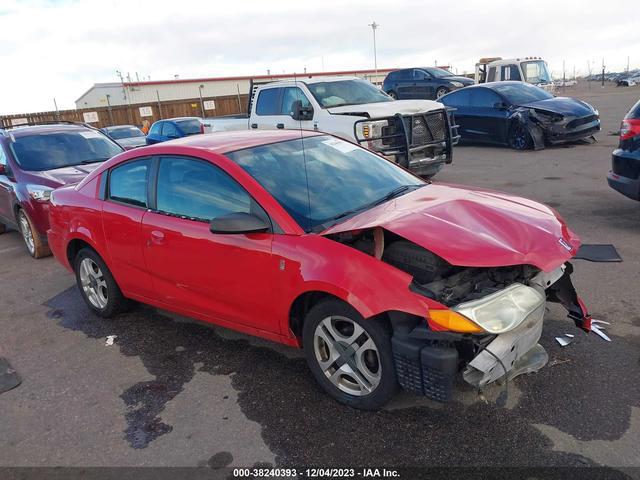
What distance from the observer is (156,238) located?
3996mm

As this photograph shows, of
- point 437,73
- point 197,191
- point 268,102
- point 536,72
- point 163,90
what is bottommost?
point 197,191

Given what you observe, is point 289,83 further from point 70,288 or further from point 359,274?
point 359,274

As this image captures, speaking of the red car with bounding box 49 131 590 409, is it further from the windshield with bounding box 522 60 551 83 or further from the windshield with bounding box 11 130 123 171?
the windshield with bounding box 522 60 551 83

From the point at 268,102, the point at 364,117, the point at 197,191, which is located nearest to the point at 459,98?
the point at 268,102

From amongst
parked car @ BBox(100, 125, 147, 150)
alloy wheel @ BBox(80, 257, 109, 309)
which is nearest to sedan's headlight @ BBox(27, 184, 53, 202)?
alloy wheel @ BBox(80, 257, 109, 309)

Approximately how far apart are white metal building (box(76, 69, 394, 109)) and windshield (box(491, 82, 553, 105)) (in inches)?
1249

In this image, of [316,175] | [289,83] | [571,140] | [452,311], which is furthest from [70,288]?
[571,140]

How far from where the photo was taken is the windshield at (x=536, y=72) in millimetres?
20672

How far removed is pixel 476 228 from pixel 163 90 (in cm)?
4702

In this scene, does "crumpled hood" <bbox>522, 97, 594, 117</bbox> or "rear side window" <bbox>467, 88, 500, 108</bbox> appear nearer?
"crumpled hood" <bbox>522, 97, 594, 117</bbox>

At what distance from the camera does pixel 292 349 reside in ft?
13.3

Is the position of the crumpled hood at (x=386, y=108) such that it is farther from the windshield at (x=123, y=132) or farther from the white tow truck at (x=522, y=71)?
the white tow truck at (x=522, y=71)

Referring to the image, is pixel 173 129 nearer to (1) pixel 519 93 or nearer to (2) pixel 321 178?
(1) pixel 519 93

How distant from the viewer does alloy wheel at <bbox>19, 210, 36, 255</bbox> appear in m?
7.21
